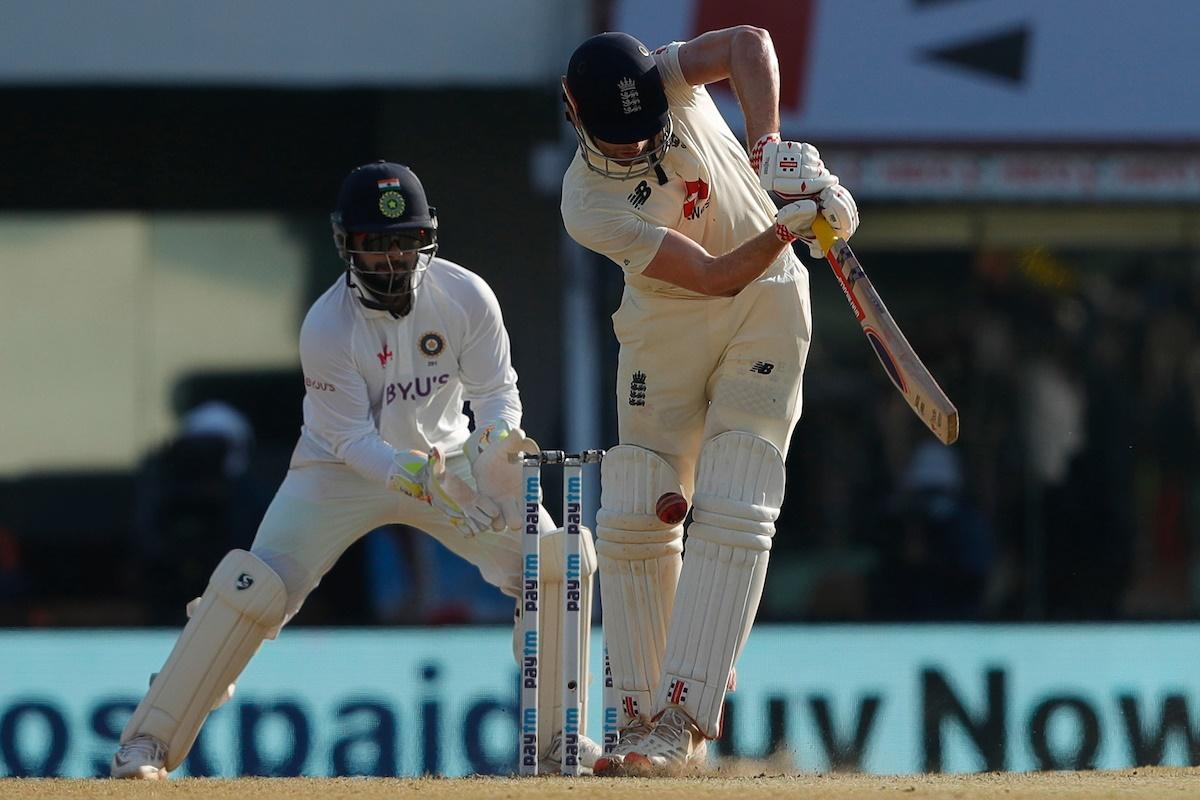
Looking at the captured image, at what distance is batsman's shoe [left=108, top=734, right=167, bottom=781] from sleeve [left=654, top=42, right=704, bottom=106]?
2.11m

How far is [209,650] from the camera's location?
5406 millimetres

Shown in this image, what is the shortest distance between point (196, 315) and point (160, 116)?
992 mm

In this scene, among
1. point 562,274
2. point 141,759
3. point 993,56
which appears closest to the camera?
point 141,759

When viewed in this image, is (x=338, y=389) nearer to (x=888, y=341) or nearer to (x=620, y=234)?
(x=620, y=234)

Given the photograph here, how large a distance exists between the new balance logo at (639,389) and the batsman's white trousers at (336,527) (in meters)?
0.75

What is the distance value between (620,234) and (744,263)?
0.94ft

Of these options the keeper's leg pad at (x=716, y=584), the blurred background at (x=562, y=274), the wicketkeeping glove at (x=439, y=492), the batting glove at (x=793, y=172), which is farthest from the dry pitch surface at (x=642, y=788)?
the blurred background at (x=562, y=274)

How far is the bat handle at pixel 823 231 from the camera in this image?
14.5 ft

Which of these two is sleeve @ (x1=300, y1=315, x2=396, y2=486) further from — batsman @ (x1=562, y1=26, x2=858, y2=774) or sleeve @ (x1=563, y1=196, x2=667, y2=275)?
sleeve @ (x1=563, y1=196, x2=667, y2=275)

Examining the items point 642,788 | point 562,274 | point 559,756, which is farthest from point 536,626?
point 562,274

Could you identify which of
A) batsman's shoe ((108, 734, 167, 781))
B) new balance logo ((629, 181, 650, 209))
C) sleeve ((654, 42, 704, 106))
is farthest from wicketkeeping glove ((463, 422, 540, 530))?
batsman's shoe ((108, 734, 167, 781))

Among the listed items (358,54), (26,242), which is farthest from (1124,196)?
(26,242)

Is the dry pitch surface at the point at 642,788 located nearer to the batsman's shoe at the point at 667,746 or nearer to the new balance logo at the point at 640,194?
the batsman's shoe at the point at 667,746

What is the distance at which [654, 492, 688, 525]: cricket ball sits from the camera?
4.67 m
